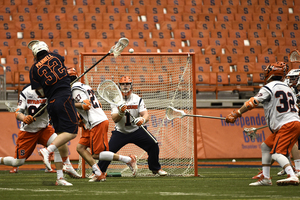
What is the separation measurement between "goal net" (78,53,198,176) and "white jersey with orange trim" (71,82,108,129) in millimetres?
981

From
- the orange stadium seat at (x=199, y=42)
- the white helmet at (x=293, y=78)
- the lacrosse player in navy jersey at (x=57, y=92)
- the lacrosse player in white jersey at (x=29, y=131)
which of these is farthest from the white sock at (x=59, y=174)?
the orange stadium seat at (x=199, y=42)

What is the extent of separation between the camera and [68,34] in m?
13.6

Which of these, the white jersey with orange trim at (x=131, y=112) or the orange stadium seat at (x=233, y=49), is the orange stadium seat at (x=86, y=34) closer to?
the orange stadium seat at (x=233, y=49)

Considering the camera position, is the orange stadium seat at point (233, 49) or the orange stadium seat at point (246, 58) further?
the orange stadium seat at point (233, 49)

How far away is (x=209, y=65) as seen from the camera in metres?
12.7

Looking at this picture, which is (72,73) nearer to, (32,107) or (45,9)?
(32,107)

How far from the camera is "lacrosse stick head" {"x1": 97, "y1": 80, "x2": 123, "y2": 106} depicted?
562 cm

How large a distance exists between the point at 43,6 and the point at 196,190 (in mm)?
11868

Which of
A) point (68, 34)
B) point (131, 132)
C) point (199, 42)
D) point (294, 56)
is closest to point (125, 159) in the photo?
point (131, 132)

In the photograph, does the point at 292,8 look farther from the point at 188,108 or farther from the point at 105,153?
the point at 105,153

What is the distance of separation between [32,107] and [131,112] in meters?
1.38

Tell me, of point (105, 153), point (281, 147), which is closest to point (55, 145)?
point (105, 153)

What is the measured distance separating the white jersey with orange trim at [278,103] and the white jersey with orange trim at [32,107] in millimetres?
2853

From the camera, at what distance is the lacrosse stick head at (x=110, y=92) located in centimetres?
562
